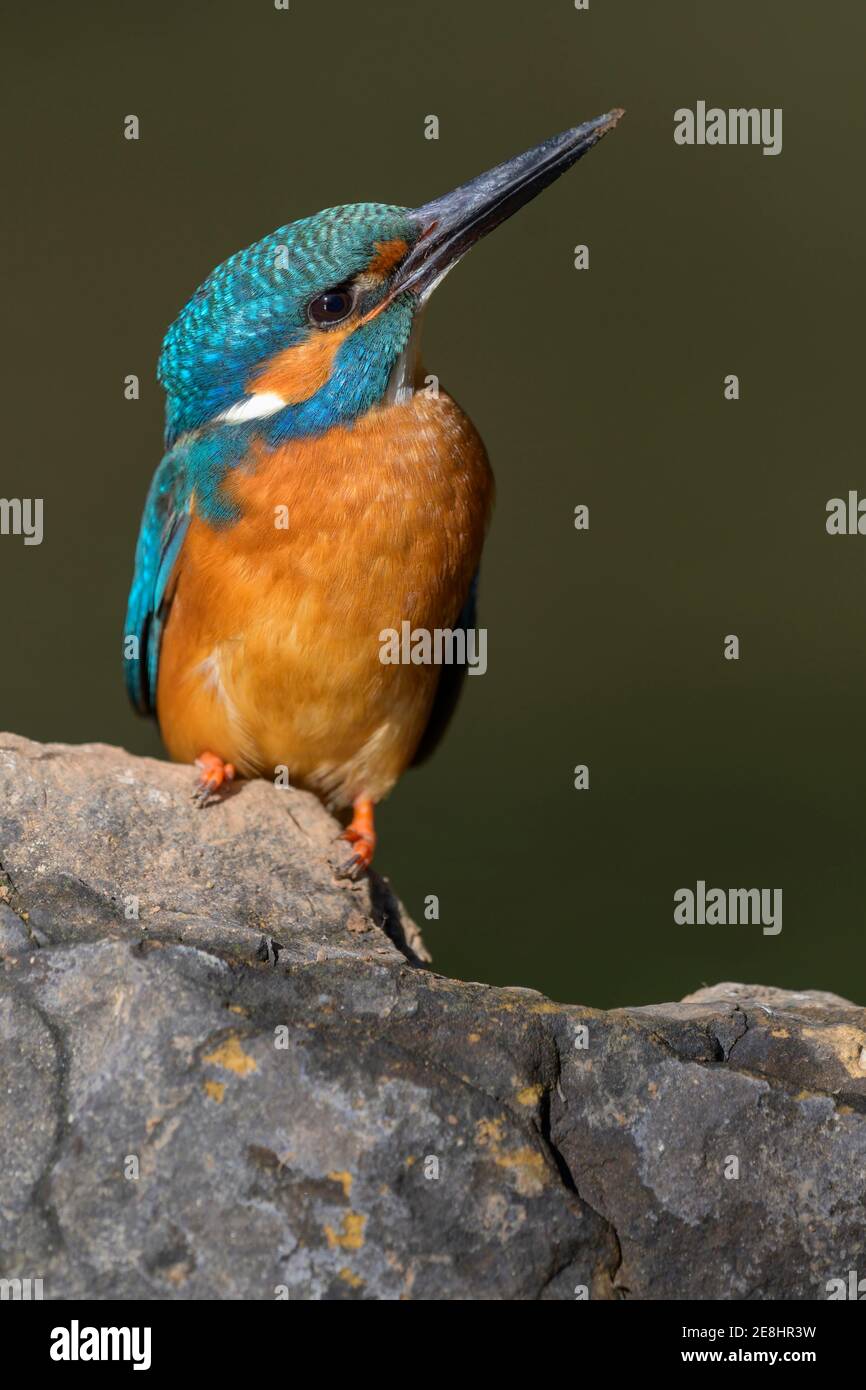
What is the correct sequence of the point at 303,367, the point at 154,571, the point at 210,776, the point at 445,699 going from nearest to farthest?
the point at 210,776, the point at 303,367, the point at 154,571, the point at 445,699

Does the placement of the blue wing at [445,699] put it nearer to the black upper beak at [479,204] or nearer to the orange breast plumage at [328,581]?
the orange breast plumage at [328,581]

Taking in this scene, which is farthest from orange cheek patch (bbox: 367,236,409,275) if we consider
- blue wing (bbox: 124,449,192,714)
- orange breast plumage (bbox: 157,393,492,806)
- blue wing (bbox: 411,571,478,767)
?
blue wing (bbox: 411,571,478,767)

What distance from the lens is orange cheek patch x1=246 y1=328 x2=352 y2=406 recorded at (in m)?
3.35

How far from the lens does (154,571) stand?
385 centimetres

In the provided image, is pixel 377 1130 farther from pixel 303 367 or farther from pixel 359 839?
pixel 303 367

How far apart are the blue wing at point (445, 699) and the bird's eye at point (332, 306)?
871 mm

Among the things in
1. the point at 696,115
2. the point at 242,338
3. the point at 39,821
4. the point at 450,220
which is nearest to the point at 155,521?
the point at 242,338

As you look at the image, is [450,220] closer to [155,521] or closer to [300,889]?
[155,521]

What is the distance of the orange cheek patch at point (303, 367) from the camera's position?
335 centimetres

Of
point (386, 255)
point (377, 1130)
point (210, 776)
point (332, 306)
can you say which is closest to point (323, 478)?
point (332, 306)

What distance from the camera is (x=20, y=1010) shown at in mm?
2152

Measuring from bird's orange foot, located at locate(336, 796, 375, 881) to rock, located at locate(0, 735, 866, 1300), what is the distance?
0.64 metres

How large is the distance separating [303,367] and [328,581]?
19.6 inches

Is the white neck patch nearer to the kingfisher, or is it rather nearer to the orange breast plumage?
the kingfisher
